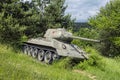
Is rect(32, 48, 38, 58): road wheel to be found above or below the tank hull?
below

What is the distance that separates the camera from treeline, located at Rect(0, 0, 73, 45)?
22.7 metres

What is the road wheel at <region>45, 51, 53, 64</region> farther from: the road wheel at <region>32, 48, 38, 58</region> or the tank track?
the road wheel at <region>32, 48, 38, 58</region>

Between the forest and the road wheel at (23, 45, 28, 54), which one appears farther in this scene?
the road wheel at (23, 45, 28, 54)

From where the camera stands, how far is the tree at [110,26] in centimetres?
3597

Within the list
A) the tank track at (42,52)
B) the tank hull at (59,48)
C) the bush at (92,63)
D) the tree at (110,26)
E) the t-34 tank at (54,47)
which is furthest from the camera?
the tree at (110,26)

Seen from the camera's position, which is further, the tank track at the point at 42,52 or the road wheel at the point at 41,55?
the road wheel at the point at 41,55

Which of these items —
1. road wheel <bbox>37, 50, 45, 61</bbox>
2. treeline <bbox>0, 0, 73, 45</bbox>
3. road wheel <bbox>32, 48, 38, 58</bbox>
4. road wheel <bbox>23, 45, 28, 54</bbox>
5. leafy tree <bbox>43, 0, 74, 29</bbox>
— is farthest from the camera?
leafy tree <bbox>43, 0, 74, 29</bbox>

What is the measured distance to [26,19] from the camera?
25.7 meters

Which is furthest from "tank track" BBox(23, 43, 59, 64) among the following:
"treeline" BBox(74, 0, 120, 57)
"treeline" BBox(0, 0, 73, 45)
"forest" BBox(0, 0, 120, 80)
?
"treeline" BBox(74, 0, 120, 57)

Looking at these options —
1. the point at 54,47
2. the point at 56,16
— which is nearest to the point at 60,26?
the point at 56,16

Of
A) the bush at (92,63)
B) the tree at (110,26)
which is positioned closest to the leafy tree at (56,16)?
the tree at (110,26)

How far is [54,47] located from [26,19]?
1024cm

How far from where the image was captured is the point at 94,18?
135ft

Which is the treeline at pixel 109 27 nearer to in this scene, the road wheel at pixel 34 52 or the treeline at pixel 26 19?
the treeline at pixel 26 19
